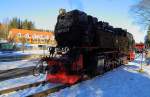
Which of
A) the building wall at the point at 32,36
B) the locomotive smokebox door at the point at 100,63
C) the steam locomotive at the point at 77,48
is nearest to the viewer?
the steam locomotive at the point at 77,48

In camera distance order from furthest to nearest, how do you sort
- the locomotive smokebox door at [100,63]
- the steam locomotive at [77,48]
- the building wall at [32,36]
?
the building wall at [32,36] → the locomotive smokebox door at [100,63] → the steam locomotive at [77,48]

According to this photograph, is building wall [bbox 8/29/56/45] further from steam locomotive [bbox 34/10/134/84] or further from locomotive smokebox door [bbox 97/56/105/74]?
steam locomotive [bbox 34/10/134/84]

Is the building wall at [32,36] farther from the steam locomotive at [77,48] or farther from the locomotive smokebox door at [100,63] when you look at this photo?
the steam locomotive at [77,48]

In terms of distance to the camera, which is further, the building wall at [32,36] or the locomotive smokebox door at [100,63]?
the building wall at [32,36]

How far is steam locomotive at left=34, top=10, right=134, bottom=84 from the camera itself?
13.8 metres

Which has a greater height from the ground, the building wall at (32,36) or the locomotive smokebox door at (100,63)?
the building wall at (32,36)

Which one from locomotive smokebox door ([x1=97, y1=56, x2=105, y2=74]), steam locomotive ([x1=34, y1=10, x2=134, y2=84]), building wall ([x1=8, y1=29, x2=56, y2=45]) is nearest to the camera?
steam locomotive ([x1=34, y1=10, x2=134, y2=84])

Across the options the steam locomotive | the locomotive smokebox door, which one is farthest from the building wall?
the steam locomotive

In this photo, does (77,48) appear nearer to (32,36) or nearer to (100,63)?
(100,63)

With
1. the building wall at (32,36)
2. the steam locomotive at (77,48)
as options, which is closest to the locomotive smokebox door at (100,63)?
the steam locomotive at (77,48)

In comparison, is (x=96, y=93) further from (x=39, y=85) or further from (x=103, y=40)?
(x=103, y=40)

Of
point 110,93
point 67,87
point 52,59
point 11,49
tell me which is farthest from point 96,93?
point 11,49

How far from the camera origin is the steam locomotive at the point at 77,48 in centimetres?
1384

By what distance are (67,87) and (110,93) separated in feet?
7.61
